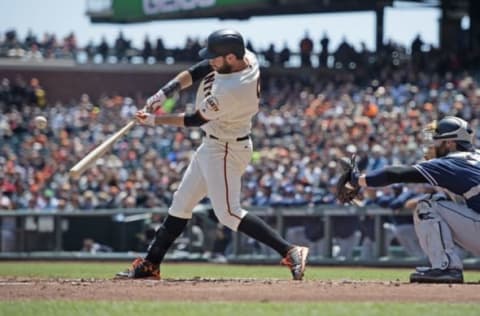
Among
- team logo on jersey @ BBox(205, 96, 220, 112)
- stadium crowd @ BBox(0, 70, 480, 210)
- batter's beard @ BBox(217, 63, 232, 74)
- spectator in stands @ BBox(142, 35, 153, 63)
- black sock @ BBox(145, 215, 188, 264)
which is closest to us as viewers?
team logo on jersey @ BBox(205, 96, 220, 112)

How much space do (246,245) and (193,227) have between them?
1.01 meters

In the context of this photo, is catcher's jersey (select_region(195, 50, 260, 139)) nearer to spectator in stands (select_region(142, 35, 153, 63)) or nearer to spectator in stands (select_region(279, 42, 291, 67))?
spectator in stands (select_region(279, 42, 291, 67))

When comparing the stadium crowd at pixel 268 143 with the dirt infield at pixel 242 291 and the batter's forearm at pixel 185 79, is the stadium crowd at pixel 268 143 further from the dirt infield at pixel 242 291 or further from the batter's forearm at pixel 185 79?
the dirt infield at pixel 242 291

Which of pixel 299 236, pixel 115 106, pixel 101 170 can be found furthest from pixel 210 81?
pixel 115 106

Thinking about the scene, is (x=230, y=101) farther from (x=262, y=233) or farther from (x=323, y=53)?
(x=323, y=53)

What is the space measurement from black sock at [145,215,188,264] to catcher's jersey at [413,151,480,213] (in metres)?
2.07

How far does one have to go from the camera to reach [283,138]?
81.3 feet

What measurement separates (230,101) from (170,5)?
25.8 meters

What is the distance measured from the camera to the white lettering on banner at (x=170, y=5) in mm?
33059

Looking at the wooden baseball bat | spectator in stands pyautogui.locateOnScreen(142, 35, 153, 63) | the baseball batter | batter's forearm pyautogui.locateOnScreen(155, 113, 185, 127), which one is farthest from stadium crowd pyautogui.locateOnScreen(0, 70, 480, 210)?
batter's forearm pyautogui.locateOnScreen(155, 113, 185, 127)

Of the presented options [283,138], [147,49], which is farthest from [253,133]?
[147,49]

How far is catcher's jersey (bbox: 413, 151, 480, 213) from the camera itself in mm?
8539

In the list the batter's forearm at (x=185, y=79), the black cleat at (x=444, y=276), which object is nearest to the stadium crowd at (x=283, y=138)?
the batter's forearm at (x=185, y=79)

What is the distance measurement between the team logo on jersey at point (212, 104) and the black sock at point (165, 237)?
1071 mm
